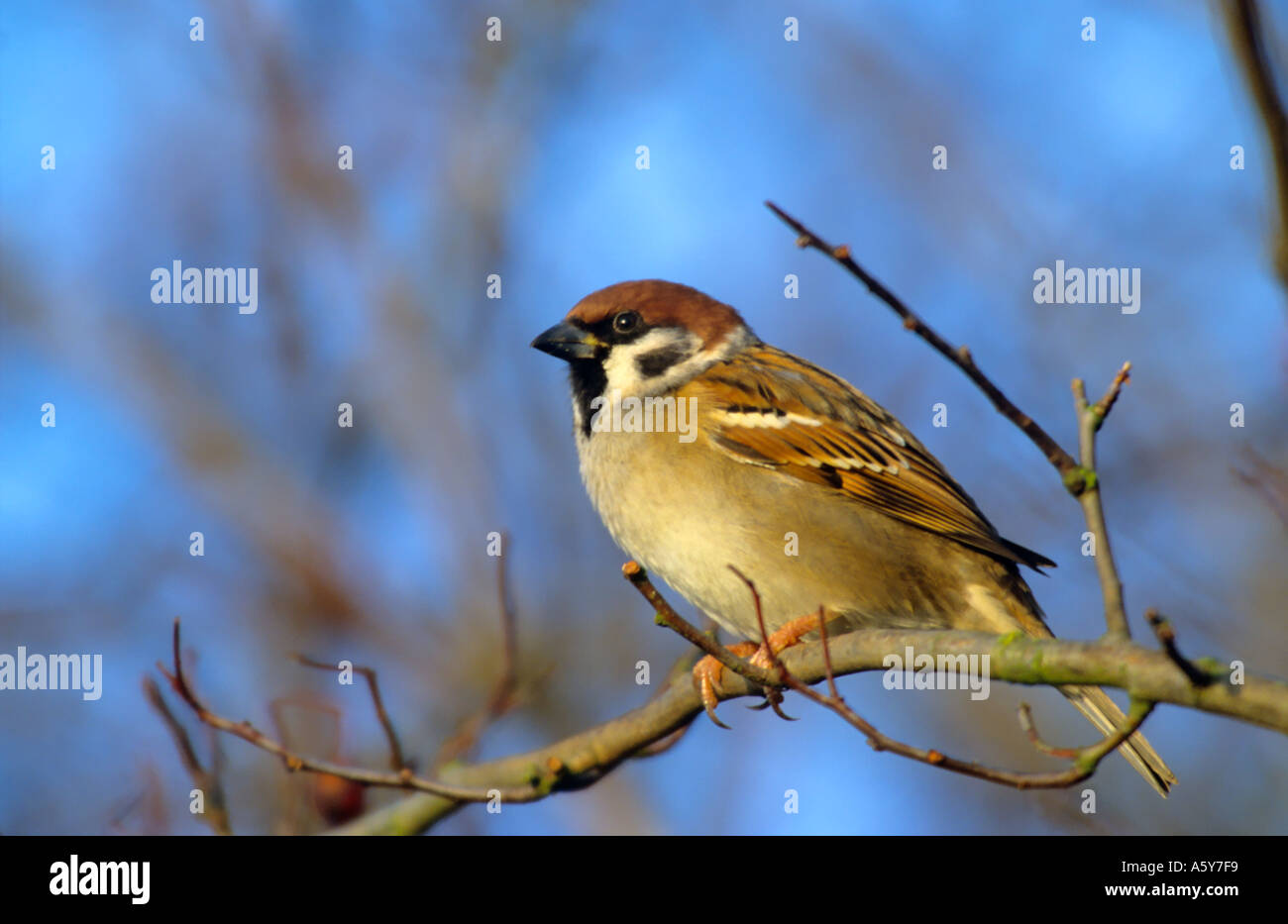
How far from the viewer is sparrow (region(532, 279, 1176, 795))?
4199mm

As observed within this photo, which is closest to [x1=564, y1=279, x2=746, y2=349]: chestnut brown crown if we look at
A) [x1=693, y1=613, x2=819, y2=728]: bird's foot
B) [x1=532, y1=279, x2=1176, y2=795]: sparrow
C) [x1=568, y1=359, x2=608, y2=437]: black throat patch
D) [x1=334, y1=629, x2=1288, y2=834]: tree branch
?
[x1=532, y1=279, x2=1176, y2=795]: sparrow

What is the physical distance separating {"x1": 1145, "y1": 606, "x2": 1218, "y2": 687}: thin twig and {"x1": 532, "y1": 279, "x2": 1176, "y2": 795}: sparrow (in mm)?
1808

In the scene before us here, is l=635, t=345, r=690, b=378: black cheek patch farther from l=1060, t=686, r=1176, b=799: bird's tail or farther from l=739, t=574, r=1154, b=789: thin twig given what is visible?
l=739, t=574, r=1154, b=789: thin twig

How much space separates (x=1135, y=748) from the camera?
3.69 m

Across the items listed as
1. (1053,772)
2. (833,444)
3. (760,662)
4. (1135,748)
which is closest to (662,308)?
(833,444)

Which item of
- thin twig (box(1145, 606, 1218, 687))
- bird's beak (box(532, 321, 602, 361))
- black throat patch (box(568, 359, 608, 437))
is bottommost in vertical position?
thin twig (box(1145, 606, 1218, 687))

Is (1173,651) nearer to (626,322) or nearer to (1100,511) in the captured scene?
(1100,511)

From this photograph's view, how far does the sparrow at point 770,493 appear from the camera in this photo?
4199 millimetres

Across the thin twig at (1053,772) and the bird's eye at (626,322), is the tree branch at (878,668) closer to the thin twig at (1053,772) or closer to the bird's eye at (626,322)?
the thin twig at (1053,772)

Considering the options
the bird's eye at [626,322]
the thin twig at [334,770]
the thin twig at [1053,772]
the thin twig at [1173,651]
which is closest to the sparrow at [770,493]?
the bird's eye at [626,322]

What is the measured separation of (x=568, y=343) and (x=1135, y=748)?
2388 millimetres

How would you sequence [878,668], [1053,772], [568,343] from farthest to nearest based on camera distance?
[568,343] → [878,668] → [1053,772]
